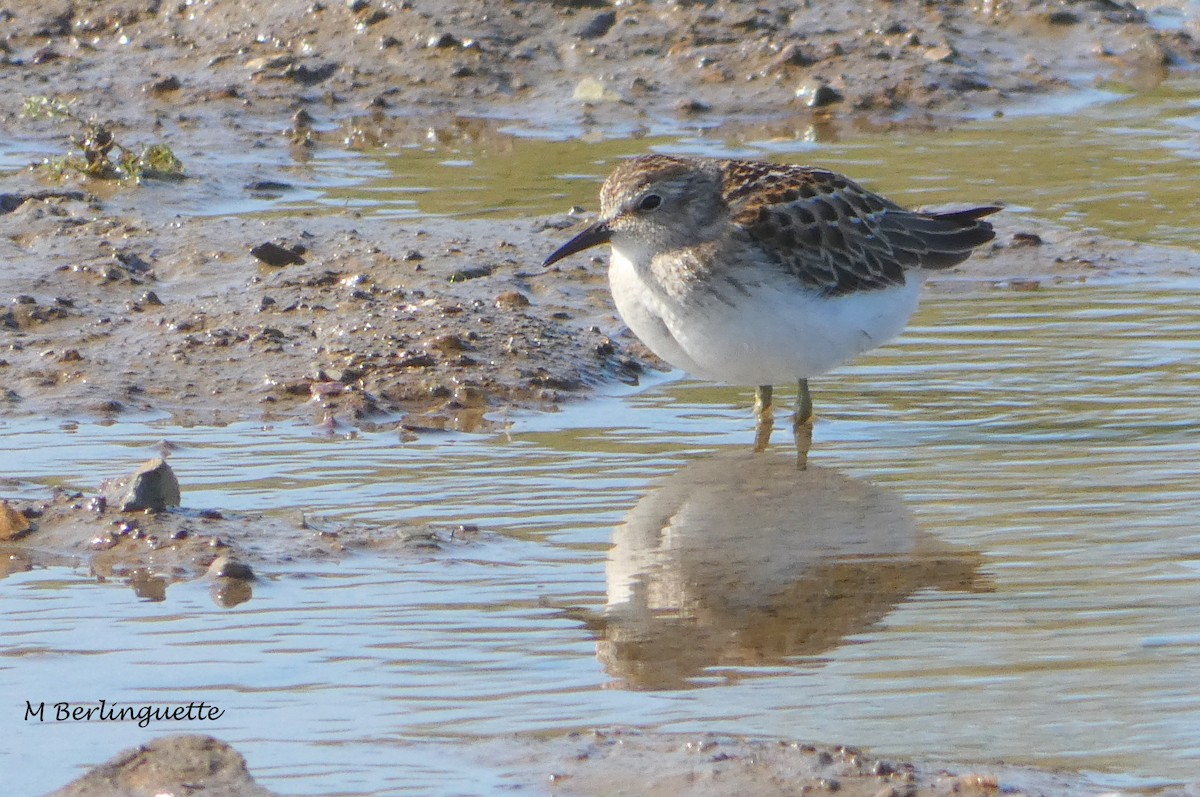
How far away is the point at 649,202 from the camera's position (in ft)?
23.8

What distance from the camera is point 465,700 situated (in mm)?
4516

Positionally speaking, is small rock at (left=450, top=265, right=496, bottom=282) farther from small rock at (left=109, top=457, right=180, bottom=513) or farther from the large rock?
the large rock

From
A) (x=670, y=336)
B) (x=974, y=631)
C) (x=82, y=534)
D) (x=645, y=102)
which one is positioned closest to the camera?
(x=974, y=631)

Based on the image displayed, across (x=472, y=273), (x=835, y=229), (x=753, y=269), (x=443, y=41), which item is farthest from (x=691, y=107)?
(x=753, y=269)

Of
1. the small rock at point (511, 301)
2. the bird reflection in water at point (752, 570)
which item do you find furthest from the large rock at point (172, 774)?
the small rock at point (511, 301)

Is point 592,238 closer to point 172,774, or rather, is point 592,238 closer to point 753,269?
point 753,269

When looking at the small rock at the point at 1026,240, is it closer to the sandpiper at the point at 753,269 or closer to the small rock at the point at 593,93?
the sandpiper at the point at 753,269

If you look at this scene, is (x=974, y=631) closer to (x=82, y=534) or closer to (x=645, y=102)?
(x=82, y=534)

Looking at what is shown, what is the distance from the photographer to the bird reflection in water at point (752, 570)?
4.89m

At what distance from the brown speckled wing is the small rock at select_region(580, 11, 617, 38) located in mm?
5736

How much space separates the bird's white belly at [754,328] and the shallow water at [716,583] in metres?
0.31

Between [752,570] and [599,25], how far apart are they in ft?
27.8

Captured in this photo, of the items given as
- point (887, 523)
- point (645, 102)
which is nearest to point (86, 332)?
point (887, 523)

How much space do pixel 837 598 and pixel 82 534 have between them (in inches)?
89.8
